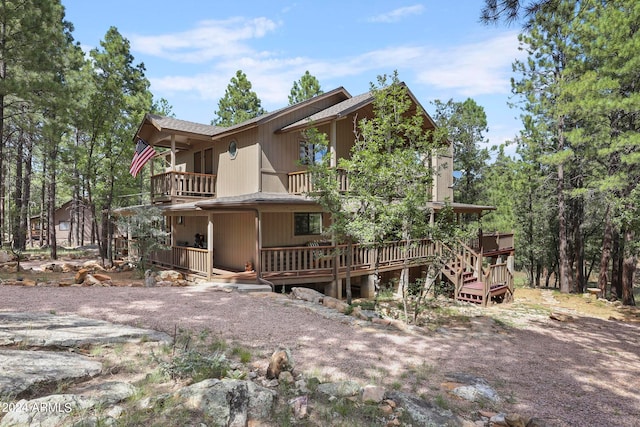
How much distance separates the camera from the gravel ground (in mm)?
4820

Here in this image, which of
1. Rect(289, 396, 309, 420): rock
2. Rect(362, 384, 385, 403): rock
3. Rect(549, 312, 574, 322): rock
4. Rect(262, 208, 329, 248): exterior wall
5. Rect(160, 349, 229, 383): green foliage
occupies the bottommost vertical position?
Rect(549, 312, 574, 322): rock

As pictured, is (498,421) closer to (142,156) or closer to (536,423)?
(536,423)

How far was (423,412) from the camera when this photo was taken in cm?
389

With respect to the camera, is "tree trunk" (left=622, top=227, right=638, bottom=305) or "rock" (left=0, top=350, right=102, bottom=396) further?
"tree trunk" (left=622, top=227, right=638, bottom=305)

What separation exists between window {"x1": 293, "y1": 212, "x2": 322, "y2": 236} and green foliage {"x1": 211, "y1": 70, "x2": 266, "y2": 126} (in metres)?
18.8

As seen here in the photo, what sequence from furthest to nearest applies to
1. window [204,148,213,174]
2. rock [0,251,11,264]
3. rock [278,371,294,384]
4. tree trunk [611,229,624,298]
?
tree trunk [611,229,624,298] → window [204,148,213,174] → rock [0,251,11,264] → rock [278,371,294,384]

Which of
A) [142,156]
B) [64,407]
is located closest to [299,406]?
[64,407]

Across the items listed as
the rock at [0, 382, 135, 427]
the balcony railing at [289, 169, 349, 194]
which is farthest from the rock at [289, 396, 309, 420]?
the balcony railing at [289, 169, 349, 194]

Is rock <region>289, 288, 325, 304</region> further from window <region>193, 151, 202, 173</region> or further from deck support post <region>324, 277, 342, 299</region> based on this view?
window <region>193, 151, 202, 173</region>

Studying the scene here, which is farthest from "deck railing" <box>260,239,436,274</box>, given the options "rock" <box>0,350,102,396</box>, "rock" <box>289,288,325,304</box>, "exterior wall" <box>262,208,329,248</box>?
"rock" <box>0,350,102,396</box>

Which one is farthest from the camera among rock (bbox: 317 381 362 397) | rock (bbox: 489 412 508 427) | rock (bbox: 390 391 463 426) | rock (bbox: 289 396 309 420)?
rock (bbox: 317 381 362 397)

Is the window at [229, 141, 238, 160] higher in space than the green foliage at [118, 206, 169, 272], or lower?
higher

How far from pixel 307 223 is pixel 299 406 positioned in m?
11.2

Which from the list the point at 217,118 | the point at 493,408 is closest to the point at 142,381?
the point at 493,408
